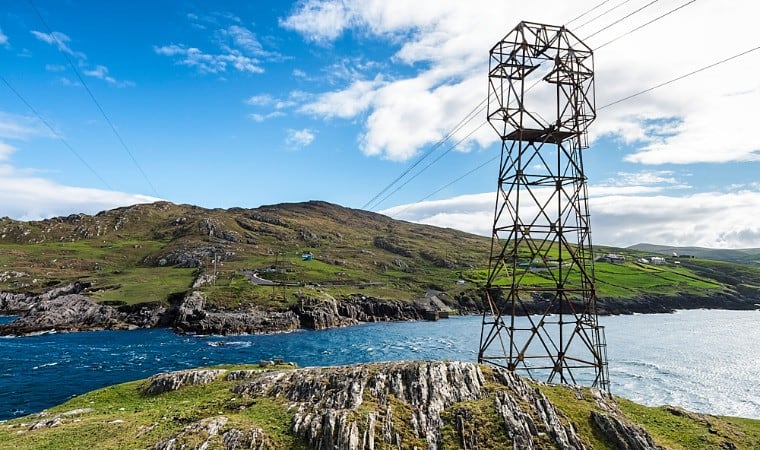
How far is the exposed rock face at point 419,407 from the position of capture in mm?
30125

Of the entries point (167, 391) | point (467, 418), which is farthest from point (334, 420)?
point (167, 391)

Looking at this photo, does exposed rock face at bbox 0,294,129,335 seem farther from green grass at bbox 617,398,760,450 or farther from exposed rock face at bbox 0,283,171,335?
green grass at bbox 617,398,760,450

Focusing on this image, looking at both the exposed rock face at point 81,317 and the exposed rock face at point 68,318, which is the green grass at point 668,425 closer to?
the exposed rock face at point 81,317

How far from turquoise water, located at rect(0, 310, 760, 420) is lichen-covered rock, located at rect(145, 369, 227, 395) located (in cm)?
2206

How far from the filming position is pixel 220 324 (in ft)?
446

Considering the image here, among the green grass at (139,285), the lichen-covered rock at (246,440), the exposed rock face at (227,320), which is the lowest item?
the exposed rock face at (227,320)

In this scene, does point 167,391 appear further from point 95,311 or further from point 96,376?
point 95,311

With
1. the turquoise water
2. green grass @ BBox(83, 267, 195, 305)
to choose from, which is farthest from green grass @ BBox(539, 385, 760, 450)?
green grass @ BBox(83, 267, 195, 305)

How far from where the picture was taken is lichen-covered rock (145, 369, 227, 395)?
46.6 meters

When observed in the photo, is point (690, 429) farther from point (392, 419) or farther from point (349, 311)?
point (349, 311)

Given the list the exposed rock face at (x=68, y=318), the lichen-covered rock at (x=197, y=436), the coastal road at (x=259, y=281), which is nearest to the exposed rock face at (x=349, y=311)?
the coastal road at (x=259, y=281)

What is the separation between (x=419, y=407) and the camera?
33281 millimetres

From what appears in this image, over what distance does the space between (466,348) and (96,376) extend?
76633mm

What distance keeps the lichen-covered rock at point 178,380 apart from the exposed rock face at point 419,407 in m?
10.4
